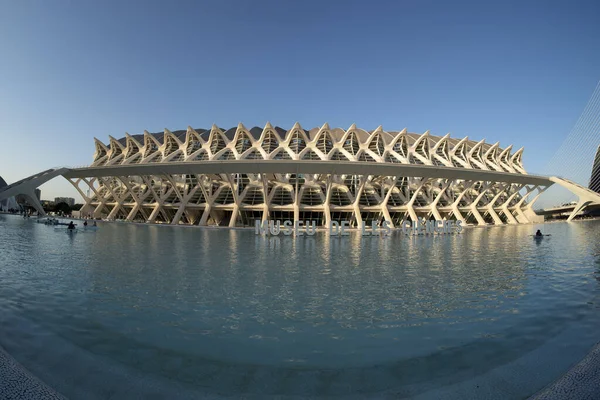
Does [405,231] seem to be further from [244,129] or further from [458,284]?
[244,129]

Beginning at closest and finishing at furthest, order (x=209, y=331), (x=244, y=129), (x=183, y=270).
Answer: (x=209, y=331), (x=183, y=270), (x=244, y=129)

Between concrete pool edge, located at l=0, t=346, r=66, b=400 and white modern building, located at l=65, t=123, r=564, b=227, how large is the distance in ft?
89.4

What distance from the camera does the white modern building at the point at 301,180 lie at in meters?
33.3

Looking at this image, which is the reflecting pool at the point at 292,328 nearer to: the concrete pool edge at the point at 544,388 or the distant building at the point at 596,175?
the concrete pool edge at the point at 544,388

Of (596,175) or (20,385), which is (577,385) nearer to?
(20,385)

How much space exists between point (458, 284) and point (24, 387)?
324 inches

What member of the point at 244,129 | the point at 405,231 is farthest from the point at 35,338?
the point at 244,129

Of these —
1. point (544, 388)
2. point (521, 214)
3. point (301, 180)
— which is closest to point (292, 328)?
point (544, 388)

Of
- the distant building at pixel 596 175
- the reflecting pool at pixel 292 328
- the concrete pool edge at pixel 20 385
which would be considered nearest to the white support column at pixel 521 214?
the distant building at pixel 596 175

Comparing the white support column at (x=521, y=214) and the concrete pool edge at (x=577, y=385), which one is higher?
the white support column at (x=521, y=214)

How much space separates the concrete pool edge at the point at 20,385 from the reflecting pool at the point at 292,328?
226 millimetres

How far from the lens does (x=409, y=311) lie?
223 inches

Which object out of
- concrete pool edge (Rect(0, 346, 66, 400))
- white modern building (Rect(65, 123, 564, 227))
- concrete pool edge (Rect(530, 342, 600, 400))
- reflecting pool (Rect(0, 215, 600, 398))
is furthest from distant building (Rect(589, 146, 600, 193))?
concrete pool edge (Rect(0, 346, 66, 400))

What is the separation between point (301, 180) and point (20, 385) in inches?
1497
